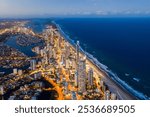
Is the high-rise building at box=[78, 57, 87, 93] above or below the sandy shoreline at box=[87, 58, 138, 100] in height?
above

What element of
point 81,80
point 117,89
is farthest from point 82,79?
point 117,89

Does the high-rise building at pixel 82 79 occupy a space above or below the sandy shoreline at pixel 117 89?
above

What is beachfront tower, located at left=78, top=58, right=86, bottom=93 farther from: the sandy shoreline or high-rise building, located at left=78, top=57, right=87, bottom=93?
the sandy shoreline

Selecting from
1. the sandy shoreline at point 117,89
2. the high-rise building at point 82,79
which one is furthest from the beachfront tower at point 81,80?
the sandy shoreline at point 117,89

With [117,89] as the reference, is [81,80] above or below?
above

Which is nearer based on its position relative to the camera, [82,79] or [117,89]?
[117,89]

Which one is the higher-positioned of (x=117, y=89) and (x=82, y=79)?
(x=82, y=79)

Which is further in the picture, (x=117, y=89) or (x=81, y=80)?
(x=81, y=80)

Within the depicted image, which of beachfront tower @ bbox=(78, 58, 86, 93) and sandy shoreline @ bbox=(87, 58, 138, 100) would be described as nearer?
sandy shoreline @ bbox=(87, 58, 138, 100)

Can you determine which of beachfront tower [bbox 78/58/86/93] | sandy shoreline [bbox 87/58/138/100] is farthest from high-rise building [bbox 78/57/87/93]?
sandy shoreline [bbox 87/58/138/100]

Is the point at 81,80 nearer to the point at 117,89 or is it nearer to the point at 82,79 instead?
the point at 82,79

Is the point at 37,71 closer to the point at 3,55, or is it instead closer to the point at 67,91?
the point at 67,91

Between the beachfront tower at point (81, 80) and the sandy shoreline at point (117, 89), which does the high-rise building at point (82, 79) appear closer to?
the beachfront tower at point (81, 80)
